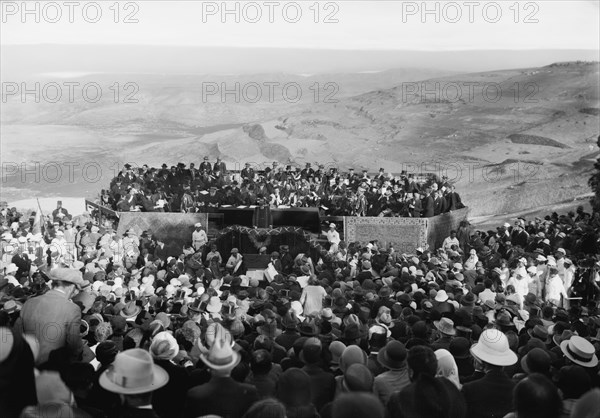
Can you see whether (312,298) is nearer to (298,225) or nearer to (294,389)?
(294,389)

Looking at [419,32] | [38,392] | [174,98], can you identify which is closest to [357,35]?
[419,32]

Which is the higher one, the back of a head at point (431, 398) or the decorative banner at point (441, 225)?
the back of a head at point (431, 398)

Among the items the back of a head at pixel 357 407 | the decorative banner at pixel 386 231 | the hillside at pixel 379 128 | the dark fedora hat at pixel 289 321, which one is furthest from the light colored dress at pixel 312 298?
the hillside at pixel 379 128

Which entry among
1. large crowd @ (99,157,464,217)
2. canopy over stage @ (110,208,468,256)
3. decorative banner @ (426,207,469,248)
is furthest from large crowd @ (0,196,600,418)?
large crowd @ (99,157,464,217)

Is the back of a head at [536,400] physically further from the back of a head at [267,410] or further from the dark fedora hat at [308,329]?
the dark fedora hat at [308,329]

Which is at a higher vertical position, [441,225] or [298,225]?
[298,225]

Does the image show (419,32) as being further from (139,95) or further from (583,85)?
(139,95)

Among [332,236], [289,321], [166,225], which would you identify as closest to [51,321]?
[289,321]

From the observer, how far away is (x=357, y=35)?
2955 centimetres

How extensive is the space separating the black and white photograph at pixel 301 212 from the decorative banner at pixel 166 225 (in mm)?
63

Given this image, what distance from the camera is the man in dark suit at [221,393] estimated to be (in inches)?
→ 191

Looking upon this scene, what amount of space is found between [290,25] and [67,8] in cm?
804

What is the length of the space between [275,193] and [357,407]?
19.1 metres

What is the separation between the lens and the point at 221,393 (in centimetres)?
494
